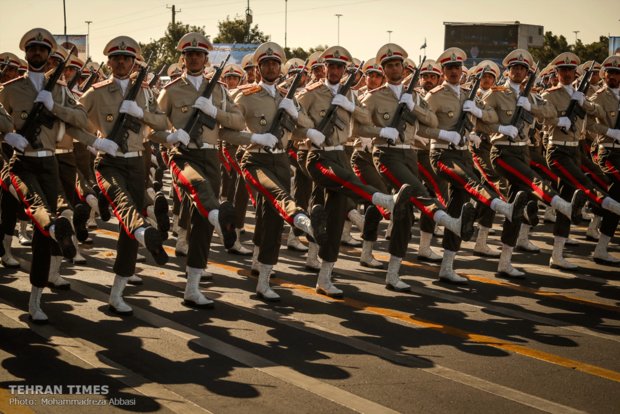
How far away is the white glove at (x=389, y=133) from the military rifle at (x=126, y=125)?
2.78 metres

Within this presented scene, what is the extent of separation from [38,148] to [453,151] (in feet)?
15.9

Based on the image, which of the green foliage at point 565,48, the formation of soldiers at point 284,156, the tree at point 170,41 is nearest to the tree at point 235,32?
the tree at point 170,41

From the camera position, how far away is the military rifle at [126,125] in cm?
897

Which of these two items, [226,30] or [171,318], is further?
[226,30]

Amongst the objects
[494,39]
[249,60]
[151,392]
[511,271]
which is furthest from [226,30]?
[151,392]

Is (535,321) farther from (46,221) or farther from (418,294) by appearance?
(46,221)

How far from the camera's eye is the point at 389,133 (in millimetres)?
10500

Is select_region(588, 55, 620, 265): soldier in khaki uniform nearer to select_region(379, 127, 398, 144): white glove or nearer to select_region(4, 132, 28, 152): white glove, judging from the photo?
select_region(379, 127, 398, 144): white glove

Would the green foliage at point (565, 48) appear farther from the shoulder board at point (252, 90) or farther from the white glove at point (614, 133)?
the shoulder board at point (252, 90)


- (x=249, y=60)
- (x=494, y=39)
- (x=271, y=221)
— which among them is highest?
(x=494, y=39)

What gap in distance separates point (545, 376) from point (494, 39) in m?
68.1

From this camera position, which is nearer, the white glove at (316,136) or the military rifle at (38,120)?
the military rifle at (38,120)

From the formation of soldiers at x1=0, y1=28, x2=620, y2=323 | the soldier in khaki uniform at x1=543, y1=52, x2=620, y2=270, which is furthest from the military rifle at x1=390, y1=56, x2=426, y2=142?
the soldier in khaki uniform at x1=543, y1=52, x2=620, y2=270

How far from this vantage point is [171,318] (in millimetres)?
8984
